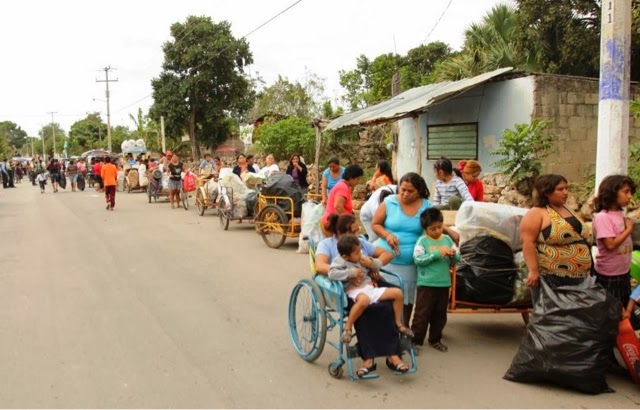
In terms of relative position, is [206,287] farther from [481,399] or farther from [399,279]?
[481,399]

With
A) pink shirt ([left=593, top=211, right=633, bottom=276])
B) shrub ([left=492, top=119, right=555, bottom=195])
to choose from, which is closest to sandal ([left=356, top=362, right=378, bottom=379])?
pink shirt ([left=593, top=211, right=633, bottom=276])

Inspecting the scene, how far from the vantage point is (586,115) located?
A: 12406 millimetres

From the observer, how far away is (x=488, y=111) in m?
12.7

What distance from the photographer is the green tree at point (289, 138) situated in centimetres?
2266

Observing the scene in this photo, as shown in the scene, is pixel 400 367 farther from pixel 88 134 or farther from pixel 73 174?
pixel 88 134

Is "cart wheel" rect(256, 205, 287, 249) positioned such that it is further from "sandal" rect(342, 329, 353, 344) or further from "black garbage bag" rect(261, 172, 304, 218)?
"sandal" rect(342, 329, 353, 344)

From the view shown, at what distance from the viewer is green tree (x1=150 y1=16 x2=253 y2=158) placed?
37.2m

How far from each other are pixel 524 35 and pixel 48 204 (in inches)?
641

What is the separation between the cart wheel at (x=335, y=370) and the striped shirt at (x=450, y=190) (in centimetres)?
316

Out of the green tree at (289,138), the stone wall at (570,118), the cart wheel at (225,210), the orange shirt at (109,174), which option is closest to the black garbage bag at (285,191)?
the cart wheel at (225,210)

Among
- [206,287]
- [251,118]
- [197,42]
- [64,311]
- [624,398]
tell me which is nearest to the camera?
[624,398]

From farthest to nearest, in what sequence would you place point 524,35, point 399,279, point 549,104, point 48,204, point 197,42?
point 197,42 → point 48,204 → point 524,35 → point 549,104 → point 399,279

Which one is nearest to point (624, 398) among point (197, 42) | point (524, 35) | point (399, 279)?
point (399, 279)

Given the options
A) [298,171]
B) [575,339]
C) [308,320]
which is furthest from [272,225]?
[575,339]
